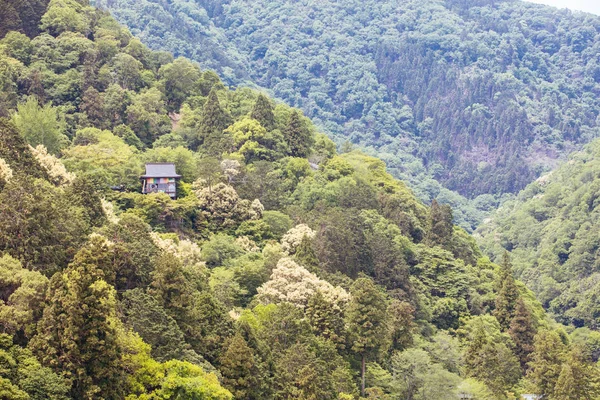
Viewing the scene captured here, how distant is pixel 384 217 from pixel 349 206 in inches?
190

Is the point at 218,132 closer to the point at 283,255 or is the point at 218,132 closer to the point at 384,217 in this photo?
the point at 384,217

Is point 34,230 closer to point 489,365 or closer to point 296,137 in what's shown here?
point 489,365

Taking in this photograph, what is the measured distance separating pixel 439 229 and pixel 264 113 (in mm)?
22148

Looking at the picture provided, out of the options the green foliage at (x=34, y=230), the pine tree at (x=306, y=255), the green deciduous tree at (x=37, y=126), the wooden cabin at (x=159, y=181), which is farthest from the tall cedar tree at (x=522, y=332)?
the green foliage at (x=34, y=230)

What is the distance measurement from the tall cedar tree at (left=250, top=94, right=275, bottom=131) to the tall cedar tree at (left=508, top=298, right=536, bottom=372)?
33.9m

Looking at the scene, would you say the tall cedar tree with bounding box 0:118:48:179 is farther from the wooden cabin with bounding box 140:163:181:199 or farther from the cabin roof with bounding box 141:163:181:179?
the cabin roof with bounding box 141:163:181:179

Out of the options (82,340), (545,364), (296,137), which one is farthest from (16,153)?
(296,137)

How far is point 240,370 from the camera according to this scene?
58156 millimetres

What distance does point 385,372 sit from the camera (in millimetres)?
72812

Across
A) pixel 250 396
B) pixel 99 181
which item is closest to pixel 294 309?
pixel 250 396

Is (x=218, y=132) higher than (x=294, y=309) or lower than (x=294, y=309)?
lower

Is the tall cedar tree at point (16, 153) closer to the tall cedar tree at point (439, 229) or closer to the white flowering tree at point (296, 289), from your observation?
the white flowering tree at point (296, 289)

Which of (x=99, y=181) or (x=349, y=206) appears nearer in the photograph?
(x=99, y=181)

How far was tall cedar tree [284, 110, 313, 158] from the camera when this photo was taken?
11481cm
